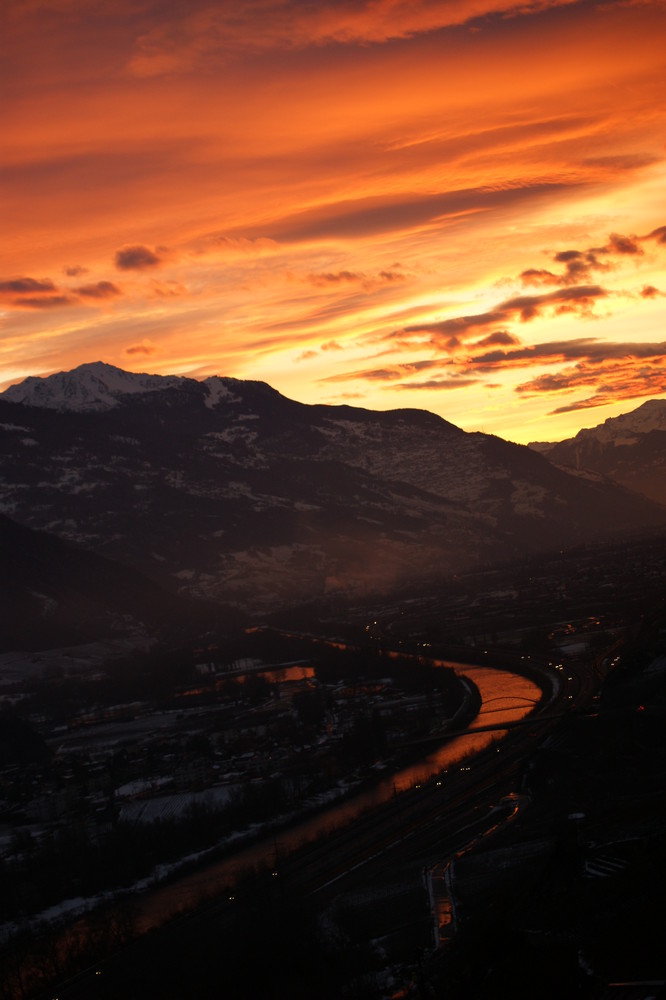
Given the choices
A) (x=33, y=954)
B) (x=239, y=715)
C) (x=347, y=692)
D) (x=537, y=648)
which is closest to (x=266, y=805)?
(x=33, y=954)

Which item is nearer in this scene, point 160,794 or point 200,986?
point 200,986

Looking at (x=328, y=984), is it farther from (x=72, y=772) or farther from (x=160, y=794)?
(x=72, y=772)

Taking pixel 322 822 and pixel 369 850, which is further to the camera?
pixel 322 822

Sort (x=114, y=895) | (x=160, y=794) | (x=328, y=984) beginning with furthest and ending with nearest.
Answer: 1. (x=160, y=794)
2. (x=114, y=895)
3. (x=328, y=984)

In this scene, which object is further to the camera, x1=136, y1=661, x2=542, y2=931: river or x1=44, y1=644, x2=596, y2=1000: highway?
x1=136, y1=661, x2=542, y2=931: river

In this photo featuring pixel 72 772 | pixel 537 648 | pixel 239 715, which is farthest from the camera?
pixel 537 648

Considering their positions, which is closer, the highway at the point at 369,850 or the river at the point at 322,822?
the highway at the point at 369,850

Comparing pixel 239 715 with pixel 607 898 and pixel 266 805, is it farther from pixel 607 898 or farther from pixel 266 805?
pixel 607 898
